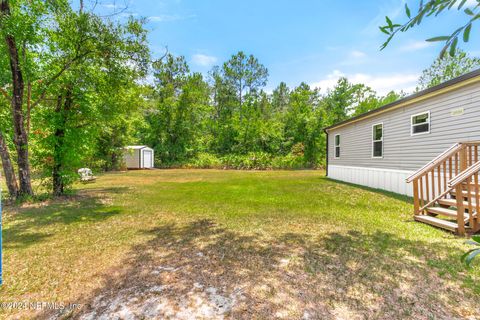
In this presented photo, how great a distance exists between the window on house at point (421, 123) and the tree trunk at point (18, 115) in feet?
35.3

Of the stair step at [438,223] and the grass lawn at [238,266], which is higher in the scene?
the stair step at [438,223]

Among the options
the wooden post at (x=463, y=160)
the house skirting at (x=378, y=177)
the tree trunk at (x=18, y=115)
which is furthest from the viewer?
the house skirting at (x=378, y=177)

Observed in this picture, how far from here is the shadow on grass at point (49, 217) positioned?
3598 mm

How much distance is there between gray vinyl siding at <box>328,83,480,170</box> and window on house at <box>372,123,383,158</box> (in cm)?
16

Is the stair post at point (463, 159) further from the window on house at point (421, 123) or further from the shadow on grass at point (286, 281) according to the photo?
the shadow on grass at point (286, 281)

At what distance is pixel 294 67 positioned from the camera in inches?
781

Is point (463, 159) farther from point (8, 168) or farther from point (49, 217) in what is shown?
point (8, 168)

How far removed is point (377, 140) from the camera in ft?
27.6

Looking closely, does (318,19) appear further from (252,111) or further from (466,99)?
(252,111)

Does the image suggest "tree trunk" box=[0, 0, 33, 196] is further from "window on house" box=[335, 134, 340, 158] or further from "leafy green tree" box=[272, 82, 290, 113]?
"leafy green tree" box=[272, 82, 290, 113]

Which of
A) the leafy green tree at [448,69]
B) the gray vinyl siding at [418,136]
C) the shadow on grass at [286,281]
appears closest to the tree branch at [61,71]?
the shadow on grass at [286,281]

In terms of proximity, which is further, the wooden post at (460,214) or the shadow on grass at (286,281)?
the wooden post at (460,214)

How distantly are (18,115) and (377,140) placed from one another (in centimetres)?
1127

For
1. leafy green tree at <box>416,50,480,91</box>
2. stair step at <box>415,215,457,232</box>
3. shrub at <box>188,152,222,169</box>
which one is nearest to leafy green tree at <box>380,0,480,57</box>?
stair step at <box>415,215,457,232</box>
